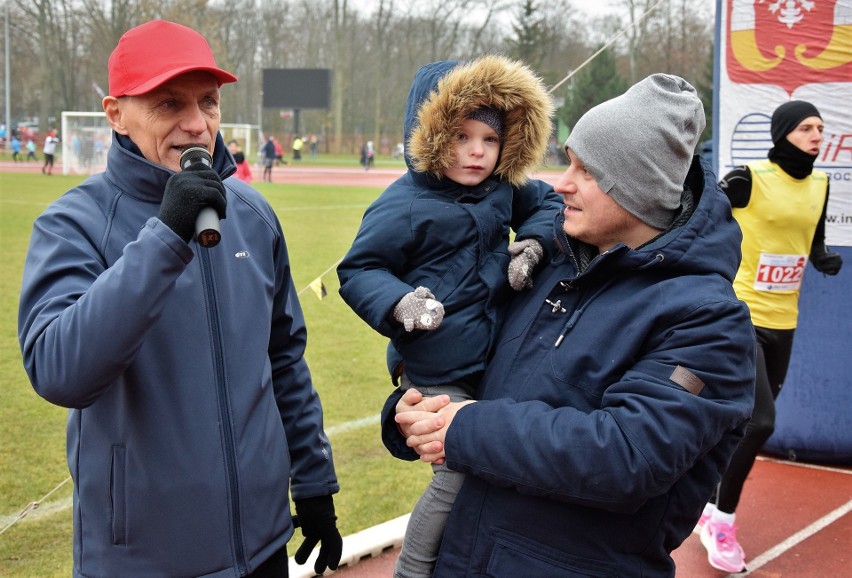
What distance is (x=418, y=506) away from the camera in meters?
2.13

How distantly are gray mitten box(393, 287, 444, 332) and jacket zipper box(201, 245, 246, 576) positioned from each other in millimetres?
422

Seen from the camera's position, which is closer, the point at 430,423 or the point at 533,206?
the point at 430,423

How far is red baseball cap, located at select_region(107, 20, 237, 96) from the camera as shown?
76.9 inches

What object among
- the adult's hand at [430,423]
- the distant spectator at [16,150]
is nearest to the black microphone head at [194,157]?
the adult's hand at [430,423]

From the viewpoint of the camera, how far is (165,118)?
2.00 meters

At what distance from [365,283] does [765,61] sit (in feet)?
13.4

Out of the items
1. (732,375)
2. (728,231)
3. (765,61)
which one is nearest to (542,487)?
(732,375)

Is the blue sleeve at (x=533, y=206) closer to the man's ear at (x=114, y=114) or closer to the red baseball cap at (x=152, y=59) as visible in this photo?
the red baseball cap at (x=152, y=59)

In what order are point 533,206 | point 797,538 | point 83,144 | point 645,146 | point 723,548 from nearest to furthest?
point 645,146, point 533,206, point 723,548, point 797,538, point 83,144

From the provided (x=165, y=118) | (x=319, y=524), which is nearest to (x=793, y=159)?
(x=319, y=524)

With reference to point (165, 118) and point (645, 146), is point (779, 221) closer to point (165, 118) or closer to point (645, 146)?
point (645, 146)

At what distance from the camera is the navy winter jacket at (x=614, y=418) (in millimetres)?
1618

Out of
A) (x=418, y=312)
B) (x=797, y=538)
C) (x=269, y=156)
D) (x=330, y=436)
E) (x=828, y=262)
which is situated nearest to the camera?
(x=418, y=312)

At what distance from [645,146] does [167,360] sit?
114 centimetres
